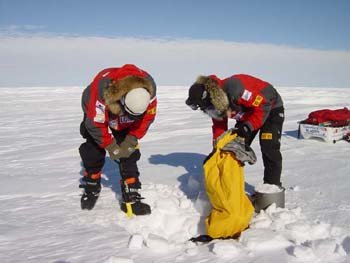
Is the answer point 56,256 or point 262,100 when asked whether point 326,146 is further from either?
point 56,256

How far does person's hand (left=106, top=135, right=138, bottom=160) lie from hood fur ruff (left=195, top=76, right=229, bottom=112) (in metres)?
0.76

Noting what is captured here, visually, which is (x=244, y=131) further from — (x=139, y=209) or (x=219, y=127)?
(x=139, y=209)

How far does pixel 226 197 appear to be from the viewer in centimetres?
261

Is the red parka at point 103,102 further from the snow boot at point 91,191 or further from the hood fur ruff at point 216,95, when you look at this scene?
the snow boot at point 91,191

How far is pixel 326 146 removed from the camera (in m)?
5.50

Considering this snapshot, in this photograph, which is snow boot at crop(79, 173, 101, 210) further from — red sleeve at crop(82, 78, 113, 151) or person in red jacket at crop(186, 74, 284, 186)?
person in red jacket at crop(186, 74, 284, 186)

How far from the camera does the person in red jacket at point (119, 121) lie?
8.95 feet

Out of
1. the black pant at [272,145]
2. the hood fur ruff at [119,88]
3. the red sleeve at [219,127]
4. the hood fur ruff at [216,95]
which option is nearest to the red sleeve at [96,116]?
the hood fur ruff at [119,88]

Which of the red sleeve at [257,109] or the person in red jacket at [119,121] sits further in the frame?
the red sleeve at [257,109]

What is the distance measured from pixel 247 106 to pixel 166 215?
1.14m

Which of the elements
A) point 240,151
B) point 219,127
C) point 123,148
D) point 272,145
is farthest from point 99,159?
point 272,145

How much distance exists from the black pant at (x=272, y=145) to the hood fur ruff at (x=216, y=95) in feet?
1.69

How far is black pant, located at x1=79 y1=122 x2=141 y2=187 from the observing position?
10.8 ft

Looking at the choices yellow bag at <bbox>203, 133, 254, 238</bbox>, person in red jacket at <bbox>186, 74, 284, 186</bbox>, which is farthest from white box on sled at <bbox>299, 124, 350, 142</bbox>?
yellow bag at <bbox>203, 133, 254, 238</bbox>
